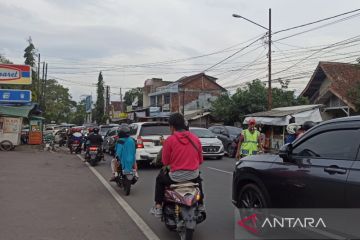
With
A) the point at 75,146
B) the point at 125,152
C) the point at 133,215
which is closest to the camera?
the point at 133,215

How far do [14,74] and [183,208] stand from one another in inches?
999

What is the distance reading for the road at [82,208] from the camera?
6766 millimetres

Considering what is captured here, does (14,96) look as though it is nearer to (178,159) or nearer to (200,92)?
(178,159)

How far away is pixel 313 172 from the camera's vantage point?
524 cm

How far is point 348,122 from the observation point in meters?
5.13

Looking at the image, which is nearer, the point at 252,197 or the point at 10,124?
the point at 252,197

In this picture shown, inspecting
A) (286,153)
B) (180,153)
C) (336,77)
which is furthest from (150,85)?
(286,153)

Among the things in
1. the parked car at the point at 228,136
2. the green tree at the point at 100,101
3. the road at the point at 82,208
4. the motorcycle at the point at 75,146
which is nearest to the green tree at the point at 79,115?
the green tree at the point at 100,101

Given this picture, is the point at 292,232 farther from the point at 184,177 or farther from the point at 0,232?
the point at 0,232

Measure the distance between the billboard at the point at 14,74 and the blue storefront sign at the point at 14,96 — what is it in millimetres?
626

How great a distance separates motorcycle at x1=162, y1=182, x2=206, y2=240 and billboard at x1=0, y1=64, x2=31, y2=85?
24.8m

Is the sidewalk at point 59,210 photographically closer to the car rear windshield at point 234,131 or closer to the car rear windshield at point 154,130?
the car rear windshield at point 154,130

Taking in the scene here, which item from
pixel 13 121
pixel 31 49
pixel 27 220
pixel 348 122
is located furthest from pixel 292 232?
pixel 31 49

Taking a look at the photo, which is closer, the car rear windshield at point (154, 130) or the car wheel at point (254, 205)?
the car wheel at point (254, 205)
